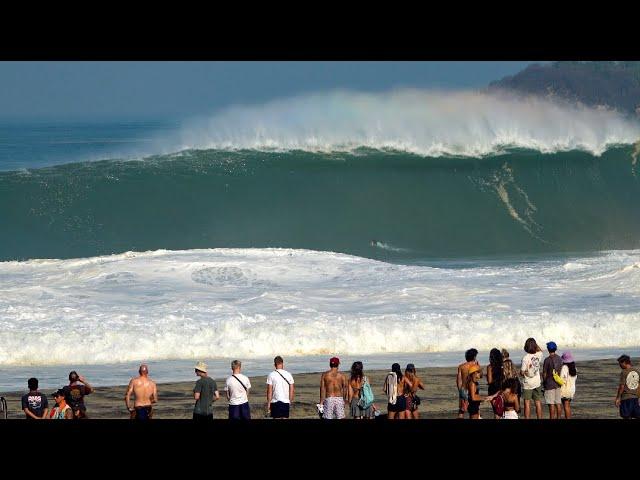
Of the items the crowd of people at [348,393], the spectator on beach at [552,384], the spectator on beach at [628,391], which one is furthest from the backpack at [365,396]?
the spectator on beach at [628,391]

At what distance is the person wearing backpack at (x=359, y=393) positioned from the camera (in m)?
9.34

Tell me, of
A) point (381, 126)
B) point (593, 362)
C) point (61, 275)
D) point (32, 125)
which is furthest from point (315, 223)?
point (32, 125)

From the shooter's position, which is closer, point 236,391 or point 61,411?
point 236,391

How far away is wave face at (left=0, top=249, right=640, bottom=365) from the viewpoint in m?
14.1

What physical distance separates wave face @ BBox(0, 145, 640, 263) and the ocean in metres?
0.06

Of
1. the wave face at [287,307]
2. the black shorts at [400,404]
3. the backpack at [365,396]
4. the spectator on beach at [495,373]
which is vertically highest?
the wave face at [287,307]

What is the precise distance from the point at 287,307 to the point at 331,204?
1214 cm

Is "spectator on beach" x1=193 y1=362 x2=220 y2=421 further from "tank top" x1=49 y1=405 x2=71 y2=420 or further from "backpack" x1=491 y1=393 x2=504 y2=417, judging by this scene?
"backpack" x1=491 y1=393 x2=504 y2=417

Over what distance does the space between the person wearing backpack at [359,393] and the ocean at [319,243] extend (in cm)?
363

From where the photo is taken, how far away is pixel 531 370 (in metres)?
9.61

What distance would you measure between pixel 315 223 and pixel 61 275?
954 centimetres

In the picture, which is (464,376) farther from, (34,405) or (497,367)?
(34,405)

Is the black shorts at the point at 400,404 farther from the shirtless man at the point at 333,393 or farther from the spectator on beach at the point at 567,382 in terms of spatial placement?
the spectator on beach at the point at 567,382

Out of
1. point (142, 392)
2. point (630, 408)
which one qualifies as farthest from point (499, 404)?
point (142, 392)
